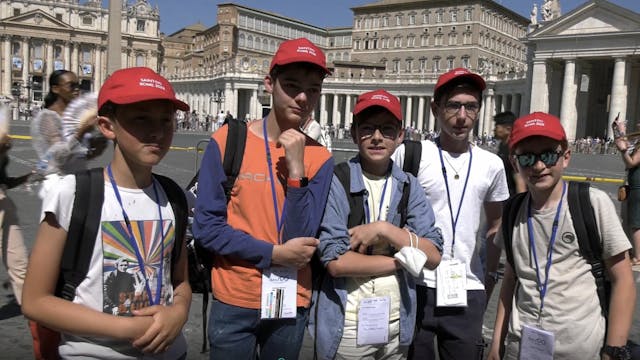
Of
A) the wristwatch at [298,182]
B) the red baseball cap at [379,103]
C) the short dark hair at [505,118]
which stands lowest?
the wristwatch at [298,182]

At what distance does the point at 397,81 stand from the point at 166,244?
64.5 meters

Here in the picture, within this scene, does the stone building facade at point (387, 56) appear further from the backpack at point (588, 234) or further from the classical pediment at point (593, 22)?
the backpack at point (588, 234)

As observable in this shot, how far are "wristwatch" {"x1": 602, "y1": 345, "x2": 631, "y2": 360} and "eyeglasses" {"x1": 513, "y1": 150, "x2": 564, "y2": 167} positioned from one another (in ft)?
2.62

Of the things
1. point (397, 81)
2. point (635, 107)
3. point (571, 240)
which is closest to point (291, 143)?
point (571, 240)

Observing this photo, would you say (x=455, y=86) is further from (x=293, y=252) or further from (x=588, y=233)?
(x=293, y=252)

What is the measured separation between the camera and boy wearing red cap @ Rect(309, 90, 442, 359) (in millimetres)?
2328

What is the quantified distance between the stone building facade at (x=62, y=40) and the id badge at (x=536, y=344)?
77.9 metres

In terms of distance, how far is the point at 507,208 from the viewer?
265cm

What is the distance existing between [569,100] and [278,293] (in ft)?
147

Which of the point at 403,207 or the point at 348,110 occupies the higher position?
the point at 348,110

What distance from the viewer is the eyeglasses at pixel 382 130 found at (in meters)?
2.50

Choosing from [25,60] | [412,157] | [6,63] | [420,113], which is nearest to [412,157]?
[412,157]

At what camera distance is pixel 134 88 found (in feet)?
6.14

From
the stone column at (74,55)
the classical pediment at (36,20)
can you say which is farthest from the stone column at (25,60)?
the stone column at (74,55)
